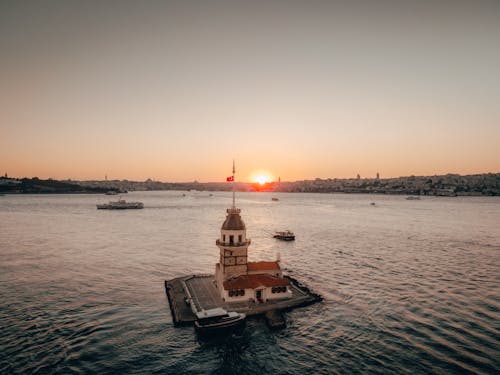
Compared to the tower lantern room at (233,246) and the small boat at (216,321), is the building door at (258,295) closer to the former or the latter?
the tower lantern room at (233,246)

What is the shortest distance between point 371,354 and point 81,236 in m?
80.3

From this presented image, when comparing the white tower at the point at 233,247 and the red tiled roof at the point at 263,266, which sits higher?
the white tower at the point at 233,247

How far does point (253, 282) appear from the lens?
36281 mm

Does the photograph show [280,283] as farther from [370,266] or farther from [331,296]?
[370,266]

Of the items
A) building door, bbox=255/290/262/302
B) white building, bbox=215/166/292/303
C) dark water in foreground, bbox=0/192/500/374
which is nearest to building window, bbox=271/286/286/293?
white building, bbox=215/166/292/303

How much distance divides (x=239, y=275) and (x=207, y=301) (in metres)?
4.37

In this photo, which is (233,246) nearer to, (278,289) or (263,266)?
(263,266)

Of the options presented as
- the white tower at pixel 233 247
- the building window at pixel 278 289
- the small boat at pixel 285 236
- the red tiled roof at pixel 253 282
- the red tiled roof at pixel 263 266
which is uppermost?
the white tower at pixel 233 247

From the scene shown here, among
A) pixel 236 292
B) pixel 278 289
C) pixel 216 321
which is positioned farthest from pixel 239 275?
pixel 216 321

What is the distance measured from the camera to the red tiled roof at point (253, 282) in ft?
117

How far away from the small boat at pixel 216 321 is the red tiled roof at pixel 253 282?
455 cm

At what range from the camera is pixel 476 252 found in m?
69.8

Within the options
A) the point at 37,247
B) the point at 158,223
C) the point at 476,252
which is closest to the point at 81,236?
the point at 37,247

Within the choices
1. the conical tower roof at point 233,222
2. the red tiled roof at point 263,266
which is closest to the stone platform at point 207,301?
the red tiled roof at point 263,266
